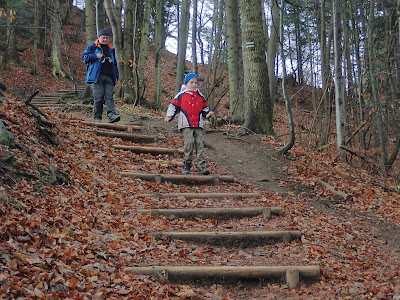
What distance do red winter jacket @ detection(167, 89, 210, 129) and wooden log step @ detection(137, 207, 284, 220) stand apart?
2.25 meters

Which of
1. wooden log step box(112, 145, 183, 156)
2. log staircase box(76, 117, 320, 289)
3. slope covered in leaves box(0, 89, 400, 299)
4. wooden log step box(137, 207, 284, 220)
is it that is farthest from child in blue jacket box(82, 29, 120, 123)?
wooden log step box(137, 207, 284, 220)

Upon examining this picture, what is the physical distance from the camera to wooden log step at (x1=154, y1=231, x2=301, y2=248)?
4902 mm

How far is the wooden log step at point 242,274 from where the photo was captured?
4.05 m

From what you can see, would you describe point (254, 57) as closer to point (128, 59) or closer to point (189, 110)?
point (189, 110)

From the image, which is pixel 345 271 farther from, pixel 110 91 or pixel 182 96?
pixel 110 91

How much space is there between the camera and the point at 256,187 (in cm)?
742

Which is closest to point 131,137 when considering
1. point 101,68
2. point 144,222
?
point 101,68

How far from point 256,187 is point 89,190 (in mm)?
3253

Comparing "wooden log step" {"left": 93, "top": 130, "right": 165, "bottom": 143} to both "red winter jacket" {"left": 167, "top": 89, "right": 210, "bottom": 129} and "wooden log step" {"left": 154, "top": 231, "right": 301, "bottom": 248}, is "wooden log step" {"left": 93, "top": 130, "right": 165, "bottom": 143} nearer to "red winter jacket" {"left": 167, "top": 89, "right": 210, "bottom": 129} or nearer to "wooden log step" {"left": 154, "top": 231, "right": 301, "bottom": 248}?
"red winter jacket" {"left": 167, "top": 89, "right": 210, "bottom": 129}

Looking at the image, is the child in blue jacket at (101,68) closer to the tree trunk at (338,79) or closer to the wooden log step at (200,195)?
the wooden log step at (200,195)

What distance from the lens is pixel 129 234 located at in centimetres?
475

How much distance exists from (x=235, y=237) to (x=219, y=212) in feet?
2.54

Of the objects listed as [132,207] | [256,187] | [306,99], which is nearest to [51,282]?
[132,207]

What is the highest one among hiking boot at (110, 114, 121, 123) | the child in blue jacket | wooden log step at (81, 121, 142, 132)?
the child in blue jacket
